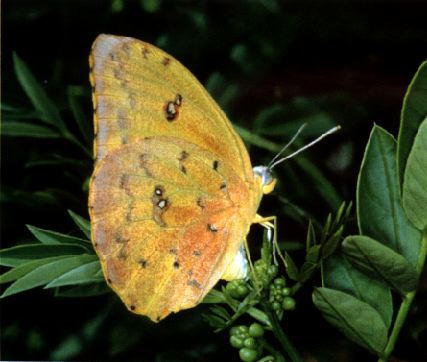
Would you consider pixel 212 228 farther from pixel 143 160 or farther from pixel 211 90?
pixel 211 90

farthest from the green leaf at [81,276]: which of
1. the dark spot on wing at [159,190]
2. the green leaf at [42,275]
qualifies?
the dark spot on wing at [159,190]

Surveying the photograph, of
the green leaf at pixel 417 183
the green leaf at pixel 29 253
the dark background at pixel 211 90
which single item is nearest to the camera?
the green leaf at pixel 417 183

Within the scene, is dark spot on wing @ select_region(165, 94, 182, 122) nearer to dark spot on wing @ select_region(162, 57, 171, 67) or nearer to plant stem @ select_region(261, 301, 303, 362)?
dark spot on wing @ select_region(162, 57, 171, 67)

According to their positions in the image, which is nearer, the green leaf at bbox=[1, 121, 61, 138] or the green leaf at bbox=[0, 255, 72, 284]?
the green leaf at bbox=[0, 255, 72, 284]

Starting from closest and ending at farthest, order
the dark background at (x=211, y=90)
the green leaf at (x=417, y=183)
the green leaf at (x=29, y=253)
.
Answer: the green leaf at (x=417, y=183) < the green leaf at (x=29, y=253) < the dark background at (x=211, y=90)

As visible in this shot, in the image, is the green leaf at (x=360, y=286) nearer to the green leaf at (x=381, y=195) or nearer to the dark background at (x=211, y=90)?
the green leaf at (x=381, y=195)

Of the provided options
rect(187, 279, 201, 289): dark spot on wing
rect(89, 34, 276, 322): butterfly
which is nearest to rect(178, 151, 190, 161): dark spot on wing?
rect(89, 34, 276, 322): butterfly
